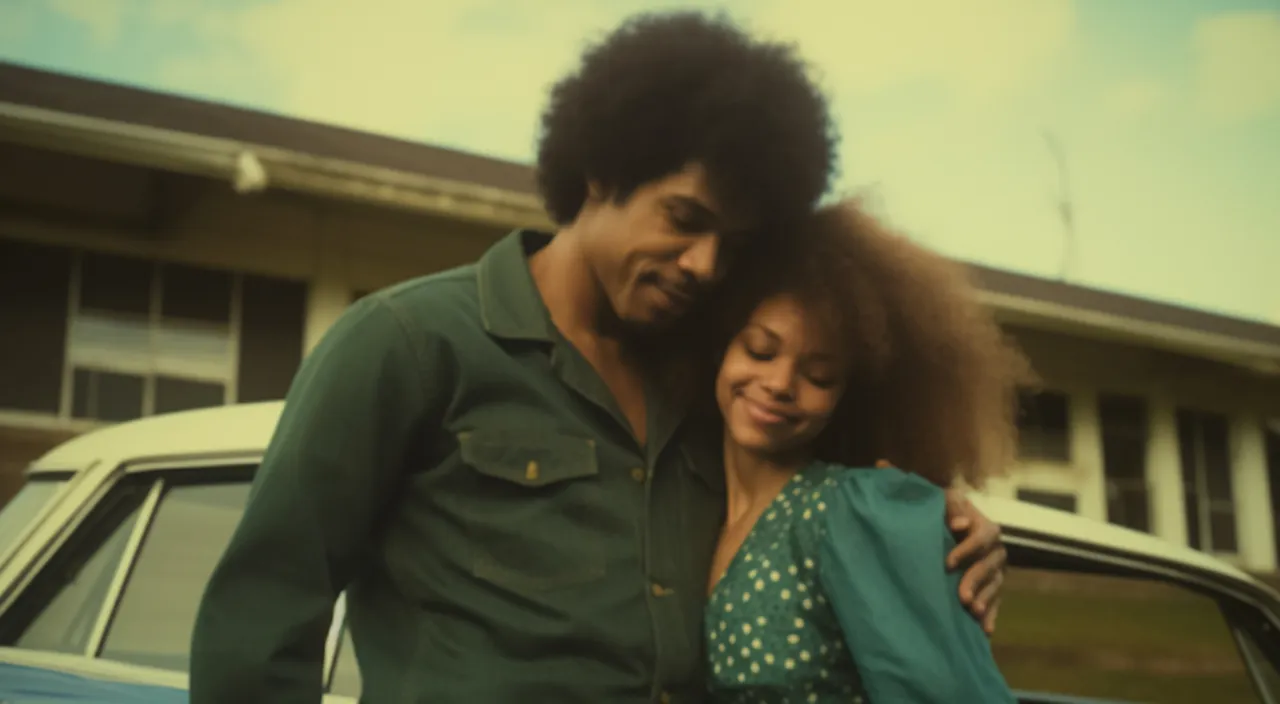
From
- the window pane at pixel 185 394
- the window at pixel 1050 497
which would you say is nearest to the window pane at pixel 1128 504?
the window at pixel 1050 497

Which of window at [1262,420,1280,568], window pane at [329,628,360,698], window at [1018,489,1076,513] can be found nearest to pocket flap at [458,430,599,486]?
window pane at [329,628,360,698]

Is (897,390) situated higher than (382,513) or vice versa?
(897,390)

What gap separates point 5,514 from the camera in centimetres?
274

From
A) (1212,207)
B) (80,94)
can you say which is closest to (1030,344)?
(1212,207)

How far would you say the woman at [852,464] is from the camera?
1418mm

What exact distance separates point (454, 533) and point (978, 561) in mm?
688

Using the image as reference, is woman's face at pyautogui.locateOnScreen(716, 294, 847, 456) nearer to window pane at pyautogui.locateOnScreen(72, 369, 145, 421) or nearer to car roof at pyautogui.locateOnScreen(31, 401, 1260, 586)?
car roof at pyautogui.locateOnScreen(31, 401, 1260, 586)

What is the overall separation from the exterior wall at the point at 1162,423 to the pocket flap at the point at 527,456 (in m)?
6.57

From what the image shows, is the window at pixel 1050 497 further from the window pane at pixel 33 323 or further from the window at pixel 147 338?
the window pane at pixel 33 323

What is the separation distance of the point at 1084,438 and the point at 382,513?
24.4ft

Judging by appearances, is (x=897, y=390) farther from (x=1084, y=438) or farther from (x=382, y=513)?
(x=1084, y=438)

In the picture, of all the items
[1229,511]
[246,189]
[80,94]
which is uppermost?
[80,94]

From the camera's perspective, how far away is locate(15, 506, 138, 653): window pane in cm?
233

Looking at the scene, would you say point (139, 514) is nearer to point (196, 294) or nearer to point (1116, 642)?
point (196, 294)
